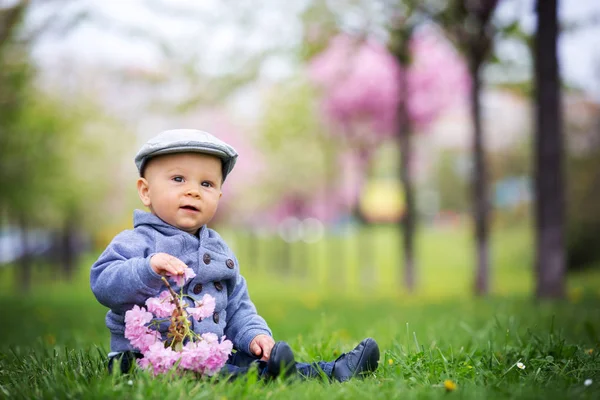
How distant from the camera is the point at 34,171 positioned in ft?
42.2

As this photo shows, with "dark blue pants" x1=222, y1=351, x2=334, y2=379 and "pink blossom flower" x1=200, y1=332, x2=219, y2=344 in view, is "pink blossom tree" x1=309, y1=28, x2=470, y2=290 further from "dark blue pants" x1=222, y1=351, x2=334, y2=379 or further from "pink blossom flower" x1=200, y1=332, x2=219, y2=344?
"pink blossom flower" x1=200, y1=332, x2=219, y2=344

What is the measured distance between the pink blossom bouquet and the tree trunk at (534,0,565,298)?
5.93 meters

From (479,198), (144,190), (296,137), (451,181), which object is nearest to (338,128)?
(296,137)

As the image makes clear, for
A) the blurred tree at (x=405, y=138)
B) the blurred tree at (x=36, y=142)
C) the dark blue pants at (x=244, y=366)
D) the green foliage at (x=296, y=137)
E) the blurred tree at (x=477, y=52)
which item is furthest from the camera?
the green foliage at (x=296, y=137)

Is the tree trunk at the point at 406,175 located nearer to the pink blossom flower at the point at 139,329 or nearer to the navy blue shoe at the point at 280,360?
the navy blue shoe at the point at 280,360

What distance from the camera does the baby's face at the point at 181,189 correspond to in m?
2.79

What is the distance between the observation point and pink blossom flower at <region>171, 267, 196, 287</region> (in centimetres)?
256

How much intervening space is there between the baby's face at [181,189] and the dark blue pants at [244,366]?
0.66m

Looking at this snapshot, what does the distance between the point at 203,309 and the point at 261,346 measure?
38cm

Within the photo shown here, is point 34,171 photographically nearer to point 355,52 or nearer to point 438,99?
→ point 355,52

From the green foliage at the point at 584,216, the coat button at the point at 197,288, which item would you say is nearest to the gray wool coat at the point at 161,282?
the coat button at the point at 197,288

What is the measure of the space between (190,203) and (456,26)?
7629 millimetres

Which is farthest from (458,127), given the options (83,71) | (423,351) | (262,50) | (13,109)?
(423,351)

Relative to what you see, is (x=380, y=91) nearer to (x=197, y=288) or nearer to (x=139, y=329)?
(x=197, y=288)
